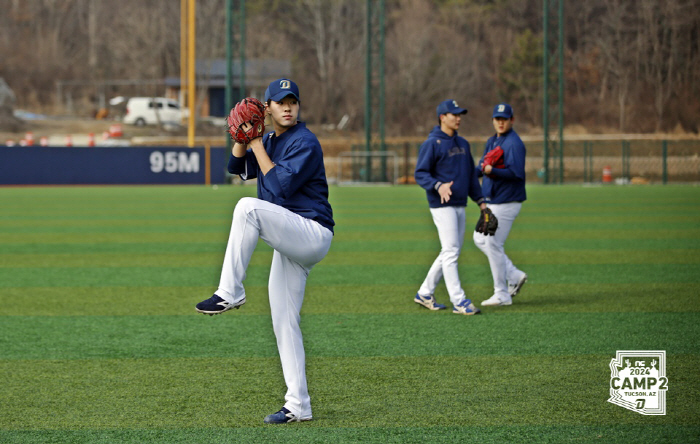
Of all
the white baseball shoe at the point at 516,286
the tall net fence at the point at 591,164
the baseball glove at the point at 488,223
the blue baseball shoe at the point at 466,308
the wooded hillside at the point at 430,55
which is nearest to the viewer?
the blue baseball shoe at the point at 466,308

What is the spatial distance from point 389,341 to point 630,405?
2.64m

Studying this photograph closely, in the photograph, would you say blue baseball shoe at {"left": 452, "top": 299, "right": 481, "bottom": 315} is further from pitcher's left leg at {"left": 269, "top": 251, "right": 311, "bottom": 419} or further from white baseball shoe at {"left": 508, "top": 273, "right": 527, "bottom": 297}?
pitcher's left leg at {"left": 269, "top": 251, "right": 311, "bottom": 419}

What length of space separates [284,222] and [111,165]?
34.8 metres

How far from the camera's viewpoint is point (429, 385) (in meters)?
6.51

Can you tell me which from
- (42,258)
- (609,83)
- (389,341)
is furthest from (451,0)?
(389,341)

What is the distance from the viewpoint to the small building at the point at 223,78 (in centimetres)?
7275

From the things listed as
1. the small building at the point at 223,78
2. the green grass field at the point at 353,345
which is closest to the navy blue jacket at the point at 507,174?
the green grass field at the point at 353,345

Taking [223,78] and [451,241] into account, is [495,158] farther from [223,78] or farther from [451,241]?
[223,78]

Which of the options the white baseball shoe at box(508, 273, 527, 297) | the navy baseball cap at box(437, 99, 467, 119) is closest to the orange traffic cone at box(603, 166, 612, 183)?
the white baseball shoe at box(508, 273, 527, 297)

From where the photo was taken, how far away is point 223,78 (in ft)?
253

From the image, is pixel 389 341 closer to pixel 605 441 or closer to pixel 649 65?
pixel 605 441

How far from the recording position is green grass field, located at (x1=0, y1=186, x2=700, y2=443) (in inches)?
219

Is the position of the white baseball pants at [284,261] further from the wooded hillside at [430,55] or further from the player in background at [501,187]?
the wooded hillside at [430,55]

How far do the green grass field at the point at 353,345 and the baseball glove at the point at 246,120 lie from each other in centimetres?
173
